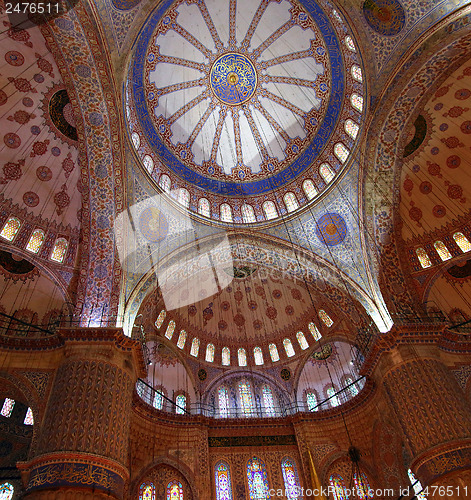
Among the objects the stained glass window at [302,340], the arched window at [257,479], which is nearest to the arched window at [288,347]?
the stained glass window at [302,340]

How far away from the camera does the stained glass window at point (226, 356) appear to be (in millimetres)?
14208

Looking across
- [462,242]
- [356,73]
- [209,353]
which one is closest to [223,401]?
[209,353]

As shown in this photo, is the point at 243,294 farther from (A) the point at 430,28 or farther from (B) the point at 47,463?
(A) the point at 430,28

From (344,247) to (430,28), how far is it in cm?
600

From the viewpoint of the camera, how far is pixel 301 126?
1355 centimetres

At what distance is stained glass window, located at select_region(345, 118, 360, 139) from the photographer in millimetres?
11719

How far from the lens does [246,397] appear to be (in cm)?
1362

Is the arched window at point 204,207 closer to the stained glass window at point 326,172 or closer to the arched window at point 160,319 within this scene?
the arched window at point 160,319

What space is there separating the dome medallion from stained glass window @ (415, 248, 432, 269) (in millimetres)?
3547

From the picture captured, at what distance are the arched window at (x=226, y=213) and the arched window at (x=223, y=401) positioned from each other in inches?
238

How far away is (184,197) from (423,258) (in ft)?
25.8

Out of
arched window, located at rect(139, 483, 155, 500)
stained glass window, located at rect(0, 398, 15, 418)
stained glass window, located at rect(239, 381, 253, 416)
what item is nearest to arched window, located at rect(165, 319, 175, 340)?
stained glass window, located at rect(239, 381, 253, 416)

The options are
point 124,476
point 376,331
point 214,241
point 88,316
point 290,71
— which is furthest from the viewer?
point 290,71

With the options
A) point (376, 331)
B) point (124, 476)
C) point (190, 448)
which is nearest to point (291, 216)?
point (376, 331)
